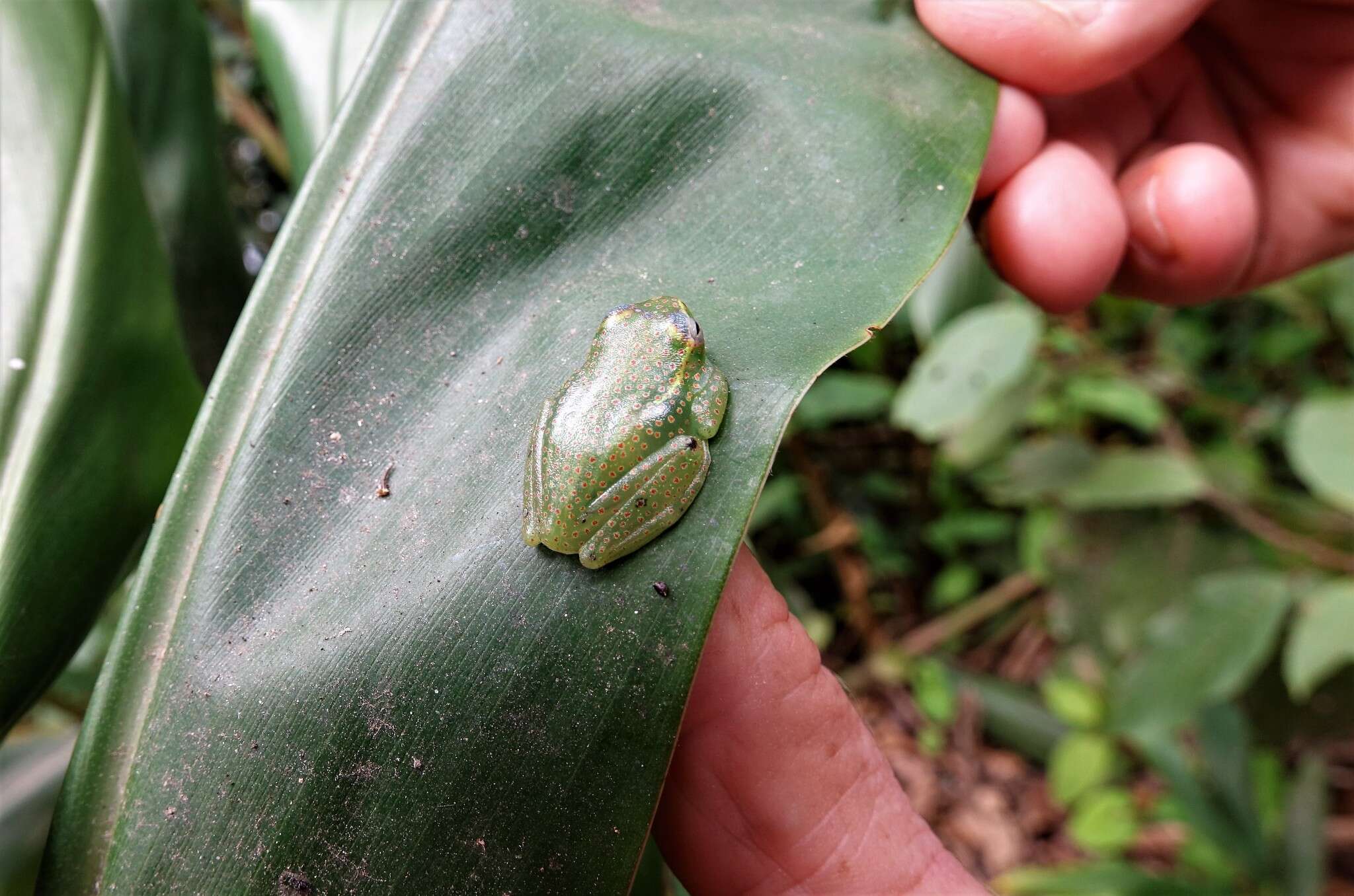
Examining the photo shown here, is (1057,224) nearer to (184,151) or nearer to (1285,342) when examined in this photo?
(184,151)

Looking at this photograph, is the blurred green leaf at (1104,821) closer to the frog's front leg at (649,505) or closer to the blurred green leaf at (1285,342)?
the blurred green leaf at (1285,342)

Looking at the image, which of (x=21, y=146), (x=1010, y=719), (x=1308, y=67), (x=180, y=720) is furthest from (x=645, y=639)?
(x=1010, y=719)

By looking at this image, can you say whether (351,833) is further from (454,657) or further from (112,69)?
(112,69)

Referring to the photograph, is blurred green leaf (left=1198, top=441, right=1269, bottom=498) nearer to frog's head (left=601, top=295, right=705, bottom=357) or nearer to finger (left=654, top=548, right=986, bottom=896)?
finger (left=654, top=548, right=986, bottom=896)

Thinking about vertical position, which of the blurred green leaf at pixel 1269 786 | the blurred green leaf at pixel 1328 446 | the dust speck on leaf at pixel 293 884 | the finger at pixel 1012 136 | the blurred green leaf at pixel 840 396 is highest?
the finger at pixel 1012 136

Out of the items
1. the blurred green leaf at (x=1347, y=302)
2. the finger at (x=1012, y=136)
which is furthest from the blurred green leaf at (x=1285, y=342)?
the finger at (x=1012, y=136)

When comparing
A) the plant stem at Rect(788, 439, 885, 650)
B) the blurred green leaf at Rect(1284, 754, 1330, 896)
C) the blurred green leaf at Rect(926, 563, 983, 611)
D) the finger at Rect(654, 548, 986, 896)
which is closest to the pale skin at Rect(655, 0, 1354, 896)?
the finger at Rect(654, 548, 986, 896)
